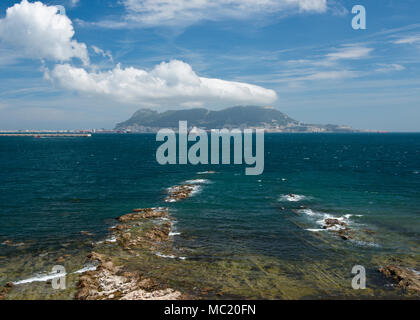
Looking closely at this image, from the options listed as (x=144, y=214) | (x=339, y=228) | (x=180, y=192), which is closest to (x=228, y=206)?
(x=180, y=192)

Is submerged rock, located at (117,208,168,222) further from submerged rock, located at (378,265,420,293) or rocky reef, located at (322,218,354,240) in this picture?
submerged rock, located at (378,265,420,293)

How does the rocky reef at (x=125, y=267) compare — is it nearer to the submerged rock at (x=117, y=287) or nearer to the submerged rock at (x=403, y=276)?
the submerged rock at (x=117, y=287)

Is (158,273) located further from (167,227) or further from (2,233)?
(2,233)

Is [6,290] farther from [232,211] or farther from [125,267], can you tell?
[232,211]

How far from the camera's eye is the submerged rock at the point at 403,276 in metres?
26.2

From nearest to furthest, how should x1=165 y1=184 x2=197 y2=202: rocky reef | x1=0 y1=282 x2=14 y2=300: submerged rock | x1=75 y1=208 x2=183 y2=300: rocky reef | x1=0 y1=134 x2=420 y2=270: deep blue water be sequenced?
1. x1=0 y1=282 x2=14 y2=300: submerged rock
2. x1=75 y1=208 x2=183 y2=300: rocky reef
3. x1=0 y1=134 x2=420 y2=270: deep blue water
4. x1=165 y1=184 x2=197 y2=202: rocky reef

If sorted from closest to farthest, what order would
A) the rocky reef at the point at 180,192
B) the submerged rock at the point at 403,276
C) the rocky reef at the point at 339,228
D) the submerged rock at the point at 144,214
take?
the submerged rock at the point at 403,276
the rocky reef at the point at 339,228
the submerged rock at the point at 144,214
the rocky reef at the point at 180,192

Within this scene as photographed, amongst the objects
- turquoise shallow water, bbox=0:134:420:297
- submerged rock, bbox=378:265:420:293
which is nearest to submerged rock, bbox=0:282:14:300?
turquoise shallow water, bbox=0:134:420:297

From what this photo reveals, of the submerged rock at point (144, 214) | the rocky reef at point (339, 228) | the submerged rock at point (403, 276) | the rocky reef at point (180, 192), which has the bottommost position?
the submerged rock at point (403, 276)

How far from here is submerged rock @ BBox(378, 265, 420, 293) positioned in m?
26.2

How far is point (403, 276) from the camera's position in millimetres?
27609

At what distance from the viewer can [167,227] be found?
4209 cm

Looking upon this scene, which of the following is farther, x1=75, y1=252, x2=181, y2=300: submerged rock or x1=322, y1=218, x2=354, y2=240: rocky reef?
x1=322, y1=218, x2=354, y2=240: rocky reef

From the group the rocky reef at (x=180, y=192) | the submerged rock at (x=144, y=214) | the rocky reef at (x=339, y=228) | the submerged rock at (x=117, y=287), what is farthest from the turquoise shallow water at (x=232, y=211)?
the submerged rock at (x=117, y=287)
